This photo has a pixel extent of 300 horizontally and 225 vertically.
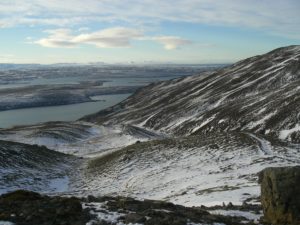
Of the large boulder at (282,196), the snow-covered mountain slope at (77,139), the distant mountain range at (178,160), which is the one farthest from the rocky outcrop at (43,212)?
the snow-covered mountain slope at (77,139)

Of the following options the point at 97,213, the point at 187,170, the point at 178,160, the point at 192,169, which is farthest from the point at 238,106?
the point at 97,213

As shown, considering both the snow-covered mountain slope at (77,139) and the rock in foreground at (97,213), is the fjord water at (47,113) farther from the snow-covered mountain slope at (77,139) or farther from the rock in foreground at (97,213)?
the rock in foreground at (97,213)

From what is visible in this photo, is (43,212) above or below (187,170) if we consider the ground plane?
above

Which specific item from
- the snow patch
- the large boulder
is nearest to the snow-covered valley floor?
the large boulder

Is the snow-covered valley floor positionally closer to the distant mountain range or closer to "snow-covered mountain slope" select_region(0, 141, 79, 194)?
the distant mountain range

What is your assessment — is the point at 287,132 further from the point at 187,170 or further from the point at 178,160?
the point at 187,170
